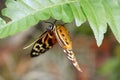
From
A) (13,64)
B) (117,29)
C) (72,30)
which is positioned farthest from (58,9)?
(13,64)

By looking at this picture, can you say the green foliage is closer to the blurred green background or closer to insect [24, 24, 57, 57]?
insect [24, 24, 57, 57]

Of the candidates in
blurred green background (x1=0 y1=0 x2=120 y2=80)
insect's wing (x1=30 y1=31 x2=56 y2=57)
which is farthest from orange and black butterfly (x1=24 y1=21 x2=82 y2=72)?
blurred green background (x1=0 y1=0 x2=120 y2=80)

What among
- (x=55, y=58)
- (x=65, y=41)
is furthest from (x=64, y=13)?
(x=55, y=58)

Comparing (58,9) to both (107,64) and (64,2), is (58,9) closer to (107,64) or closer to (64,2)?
(64,2)

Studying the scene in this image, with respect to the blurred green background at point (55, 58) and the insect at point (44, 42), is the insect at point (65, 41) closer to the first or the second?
the insect at point (44, 42)

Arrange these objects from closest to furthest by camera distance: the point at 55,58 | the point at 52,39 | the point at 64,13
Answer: the point at 64,13
the point at 52,39
the point at 55,58

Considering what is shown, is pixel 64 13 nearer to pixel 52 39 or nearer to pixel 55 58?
pixel 52 39
